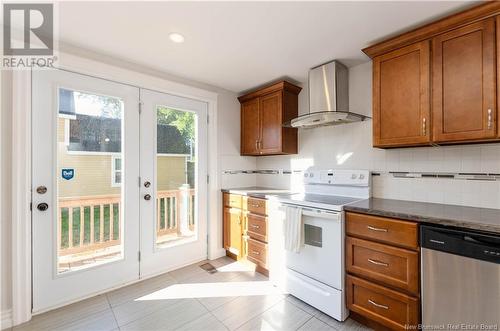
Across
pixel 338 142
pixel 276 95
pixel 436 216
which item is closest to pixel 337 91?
pixel 338 142

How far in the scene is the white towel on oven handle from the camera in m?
2.04

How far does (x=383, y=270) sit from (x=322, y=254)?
17.7 inches

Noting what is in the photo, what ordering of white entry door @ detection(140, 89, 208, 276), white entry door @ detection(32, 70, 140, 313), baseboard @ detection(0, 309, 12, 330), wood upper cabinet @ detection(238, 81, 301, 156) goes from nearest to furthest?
baseboard @ detection(0, 309, 12, 330), white entry door @ detection(32, 70, 140, 313), white entry door @ detection(140, 89, 208, 276), wood upper cabinet @ detection(238, 81, 301, 156)

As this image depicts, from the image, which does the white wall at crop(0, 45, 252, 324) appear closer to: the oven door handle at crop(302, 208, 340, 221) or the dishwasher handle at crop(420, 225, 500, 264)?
the oven door handle at crop(302, 208, 340, 221)

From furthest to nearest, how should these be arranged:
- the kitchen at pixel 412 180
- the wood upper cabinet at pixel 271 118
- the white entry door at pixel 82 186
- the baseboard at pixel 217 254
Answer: the baseboard at pixel 217 254
the wood upper cabinet at pixel 271 118
the white entry door at pixel 82 186
the kitchen at pixel 412 180

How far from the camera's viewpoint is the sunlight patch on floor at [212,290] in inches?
85.2

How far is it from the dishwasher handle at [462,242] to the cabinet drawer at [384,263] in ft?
0.47

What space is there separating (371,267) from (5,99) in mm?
3034

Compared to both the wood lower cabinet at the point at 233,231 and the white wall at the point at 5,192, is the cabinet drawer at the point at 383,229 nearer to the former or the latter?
the wood lower cabinet at the point at 233,231

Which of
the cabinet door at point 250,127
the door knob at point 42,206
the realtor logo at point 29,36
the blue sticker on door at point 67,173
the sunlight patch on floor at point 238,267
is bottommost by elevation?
the sunlight patch on floor at point 238,267

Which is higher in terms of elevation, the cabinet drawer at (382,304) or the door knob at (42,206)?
the door knob at (42,206)

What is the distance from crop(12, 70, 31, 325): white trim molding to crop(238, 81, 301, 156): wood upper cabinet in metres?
2.25

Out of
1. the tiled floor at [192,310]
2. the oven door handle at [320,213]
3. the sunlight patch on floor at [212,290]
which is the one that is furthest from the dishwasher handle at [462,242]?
the sunlight patch on floor at [212,290]

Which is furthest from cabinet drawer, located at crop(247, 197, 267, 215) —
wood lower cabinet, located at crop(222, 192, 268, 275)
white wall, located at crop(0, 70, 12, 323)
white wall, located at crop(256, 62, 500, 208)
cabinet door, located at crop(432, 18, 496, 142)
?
white wall, located at crop(0, 70, 12, 323)
